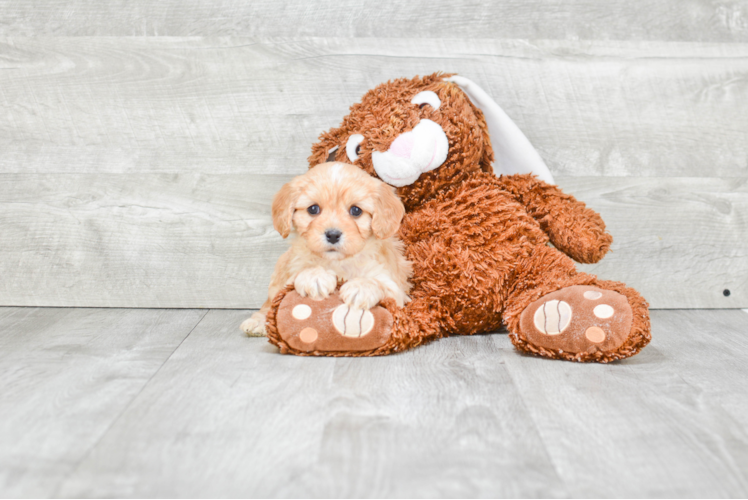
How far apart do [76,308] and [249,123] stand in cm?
65

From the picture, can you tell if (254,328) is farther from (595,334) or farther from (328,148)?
(595,334)

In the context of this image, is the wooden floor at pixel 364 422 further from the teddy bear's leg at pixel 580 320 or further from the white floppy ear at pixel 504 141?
the white floppy ear at pixel 504 141

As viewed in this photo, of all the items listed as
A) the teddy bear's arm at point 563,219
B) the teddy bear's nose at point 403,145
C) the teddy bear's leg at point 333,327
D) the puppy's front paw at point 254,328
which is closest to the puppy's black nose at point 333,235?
the teddy bear's leg at point 333,327

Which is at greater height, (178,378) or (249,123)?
(249,123)

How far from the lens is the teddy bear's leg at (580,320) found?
1094 millimetres

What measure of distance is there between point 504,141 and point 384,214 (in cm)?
38

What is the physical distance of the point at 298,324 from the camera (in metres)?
1.13

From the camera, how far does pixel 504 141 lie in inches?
53.1

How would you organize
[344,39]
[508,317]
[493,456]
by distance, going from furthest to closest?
[344,39] < [508,317] < [493,456]

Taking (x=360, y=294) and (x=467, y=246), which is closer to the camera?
(x=360, y=294)

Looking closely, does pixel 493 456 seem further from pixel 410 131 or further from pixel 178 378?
pixel 410 131

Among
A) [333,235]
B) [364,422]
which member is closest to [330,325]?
[333,235]

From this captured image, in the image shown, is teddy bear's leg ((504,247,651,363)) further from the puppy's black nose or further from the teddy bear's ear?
the teddy bear's ear

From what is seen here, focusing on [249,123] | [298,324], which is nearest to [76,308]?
[249,123]
